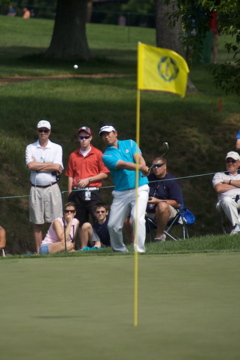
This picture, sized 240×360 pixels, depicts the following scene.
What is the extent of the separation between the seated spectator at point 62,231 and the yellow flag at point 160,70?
6.30m

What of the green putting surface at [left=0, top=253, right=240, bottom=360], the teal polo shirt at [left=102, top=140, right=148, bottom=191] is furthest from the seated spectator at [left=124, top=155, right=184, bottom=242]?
the green putting surface at [left=0, top=253, right=240, bottom=360]

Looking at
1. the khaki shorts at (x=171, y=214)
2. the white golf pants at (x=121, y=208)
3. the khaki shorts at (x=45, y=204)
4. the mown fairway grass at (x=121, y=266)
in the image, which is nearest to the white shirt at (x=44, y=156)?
the khaki shorts at (x=45, y=204)

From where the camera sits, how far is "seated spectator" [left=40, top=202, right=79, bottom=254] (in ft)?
43.5

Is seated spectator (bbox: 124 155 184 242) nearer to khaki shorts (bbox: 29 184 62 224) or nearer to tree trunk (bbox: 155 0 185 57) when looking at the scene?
khaki shorts (bbox: 29 184 62 224)

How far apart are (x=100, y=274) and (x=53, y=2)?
54893 mm

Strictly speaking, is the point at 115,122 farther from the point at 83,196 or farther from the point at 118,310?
the point at 118,310

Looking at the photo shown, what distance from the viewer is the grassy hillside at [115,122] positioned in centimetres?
1745

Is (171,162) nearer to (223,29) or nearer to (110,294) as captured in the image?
(223,29)

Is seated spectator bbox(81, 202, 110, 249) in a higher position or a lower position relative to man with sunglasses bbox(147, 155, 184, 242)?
lower

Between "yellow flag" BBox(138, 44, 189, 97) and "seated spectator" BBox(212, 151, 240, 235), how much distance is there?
726 centimetres

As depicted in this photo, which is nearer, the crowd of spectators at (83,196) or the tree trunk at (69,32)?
the crowd of spectators at (83,196)

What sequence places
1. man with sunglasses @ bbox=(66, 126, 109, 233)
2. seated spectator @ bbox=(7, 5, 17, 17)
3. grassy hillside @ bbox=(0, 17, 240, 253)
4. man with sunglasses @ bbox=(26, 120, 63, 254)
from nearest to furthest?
man with sunglasses @ bbox=(26, 120, 63, 254) → man with sunglasses @ bbox=(66, 126, 109, 233) → grassy hillside @ bbox=(0, 17, 240, 253) → seated spectator @ bbox=(7, 5, 17, 17)

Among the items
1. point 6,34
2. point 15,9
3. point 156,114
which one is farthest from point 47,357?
point 15,9

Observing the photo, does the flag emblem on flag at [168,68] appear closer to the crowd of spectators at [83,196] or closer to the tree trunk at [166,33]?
the crowd of spectators at [83,196]
